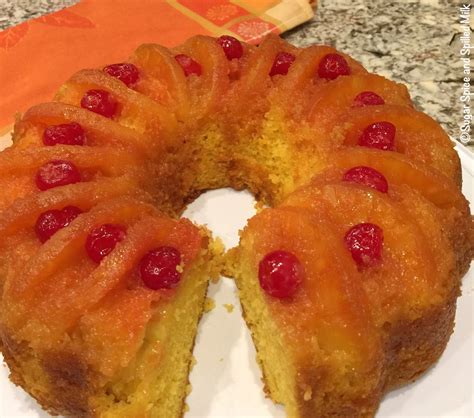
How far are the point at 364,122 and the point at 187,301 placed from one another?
126cm

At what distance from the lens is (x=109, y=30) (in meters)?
4.77

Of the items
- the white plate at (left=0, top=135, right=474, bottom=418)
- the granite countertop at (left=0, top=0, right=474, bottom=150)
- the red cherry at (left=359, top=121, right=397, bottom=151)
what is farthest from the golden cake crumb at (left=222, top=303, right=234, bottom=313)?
the granite countertop at (left=0, top=0, right=474, bottom=150)

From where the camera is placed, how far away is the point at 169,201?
11.6 ft

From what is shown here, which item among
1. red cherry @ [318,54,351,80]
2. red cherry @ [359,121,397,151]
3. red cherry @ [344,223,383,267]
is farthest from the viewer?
red cherry @ [318,54,351,80]

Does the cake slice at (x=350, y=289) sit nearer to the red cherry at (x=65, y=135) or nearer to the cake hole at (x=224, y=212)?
the cake hole at (x=224, y=212)

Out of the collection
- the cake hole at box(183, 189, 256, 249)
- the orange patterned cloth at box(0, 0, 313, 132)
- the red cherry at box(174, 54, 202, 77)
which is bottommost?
the cake hole at box(183, 189, 256, 249)

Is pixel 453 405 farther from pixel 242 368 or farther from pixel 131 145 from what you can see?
pixel 131 145

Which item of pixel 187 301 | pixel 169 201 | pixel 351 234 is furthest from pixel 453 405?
pixel 169 201

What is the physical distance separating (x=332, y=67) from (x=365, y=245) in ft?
4.10

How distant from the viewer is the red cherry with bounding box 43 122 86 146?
301 centimetres

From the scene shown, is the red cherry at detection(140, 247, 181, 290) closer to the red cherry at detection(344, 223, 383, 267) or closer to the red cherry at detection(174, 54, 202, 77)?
the red cherry at detection(344, 223, 383, 267)

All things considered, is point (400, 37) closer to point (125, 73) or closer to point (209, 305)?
point (125, 73)

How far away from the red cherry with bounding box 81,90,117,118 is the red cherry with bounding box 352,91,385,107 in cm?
132

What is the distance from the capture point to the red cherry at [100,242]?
2520 millimetres
